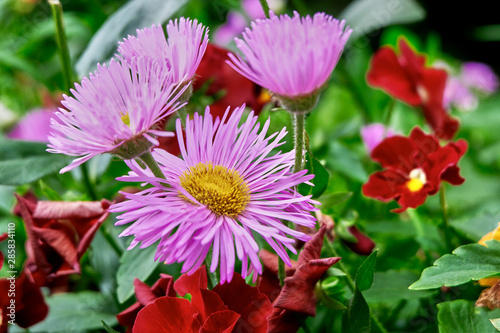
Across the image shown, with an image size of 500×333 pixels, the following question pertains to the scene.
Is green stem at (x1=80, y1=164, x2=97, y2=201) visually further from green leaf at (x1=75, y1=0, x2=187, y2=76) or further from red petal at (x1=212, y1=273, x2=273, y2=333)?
red petal at (x1=212, y1=273, x2=273, y2=333)

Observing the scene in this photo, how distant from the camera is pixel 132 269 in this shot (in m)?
0.36

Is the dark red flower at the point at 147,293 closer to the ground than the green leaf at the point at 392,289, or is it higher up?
higher up

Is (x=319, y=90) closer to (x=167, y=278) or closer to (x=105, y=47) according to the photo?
(x=167, y=278)

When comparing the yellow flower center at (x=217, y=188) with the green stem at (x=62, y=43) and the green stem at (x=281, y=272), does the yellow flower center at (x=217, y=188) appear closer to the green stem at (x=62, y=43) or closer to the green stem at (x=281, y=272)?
the green stem at (x=281, y=272)

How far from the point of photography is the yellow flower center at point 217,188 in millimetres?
255

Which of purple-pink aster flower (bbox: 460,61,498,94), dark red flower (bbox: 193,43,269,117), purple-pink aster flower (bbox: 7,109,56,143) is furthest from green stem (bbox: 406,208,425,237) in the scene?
purple-pink aster flower (bbox: 460,61,498,94)

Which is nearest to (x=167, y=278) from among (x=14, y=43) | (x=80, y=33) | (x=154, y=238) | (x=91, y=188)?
(x=154, y=238)

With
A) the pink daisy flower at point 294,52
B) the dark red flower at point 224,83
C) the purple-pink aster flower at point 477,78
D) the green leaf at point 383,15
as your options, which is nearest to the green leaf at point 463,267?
the pink daisy flower at point 294,52

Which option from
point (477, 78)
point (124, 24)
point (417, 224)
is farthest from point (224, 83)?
point (477, 78)

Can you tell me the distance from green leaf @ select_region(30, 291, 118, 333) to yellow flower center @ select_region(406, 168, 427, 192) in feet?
0.80

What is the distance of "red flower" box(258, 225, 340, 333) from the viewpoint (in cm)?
26

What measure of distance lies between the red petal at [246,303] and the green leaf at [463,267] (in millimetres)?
84

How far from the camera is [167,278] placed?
29 centimetres

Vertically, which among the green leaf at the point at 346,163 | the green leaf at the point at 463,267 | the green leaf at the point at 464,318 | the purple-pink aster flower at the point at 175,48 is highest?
the purple-pink aster flower at the point at 175,48
